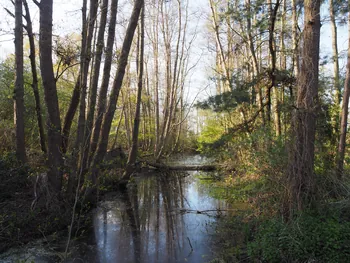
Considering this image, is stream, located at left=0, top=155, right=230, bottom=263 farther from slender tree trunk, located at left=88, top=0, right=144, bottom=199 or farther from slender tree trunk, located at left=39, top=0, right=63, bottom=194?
slender tree trunk, located at left=39, top=0, right=63, bottom=194

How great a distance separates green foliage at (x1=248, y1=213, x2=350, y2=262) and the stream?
3.58 feet

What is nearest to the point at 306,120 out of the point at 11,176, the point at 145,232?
the point at 145,232

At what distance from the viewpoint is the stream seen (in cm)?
477

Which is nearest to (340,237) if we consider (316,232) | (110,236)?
(316,232)

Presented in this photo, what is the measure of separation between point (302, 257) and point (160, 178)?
928 cm

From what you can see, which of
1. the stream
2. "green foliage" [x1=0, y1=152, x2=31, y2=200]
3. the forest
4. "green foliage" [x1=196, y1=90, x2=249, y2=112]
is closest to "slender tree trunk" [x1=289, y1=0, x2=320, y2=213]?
the forest

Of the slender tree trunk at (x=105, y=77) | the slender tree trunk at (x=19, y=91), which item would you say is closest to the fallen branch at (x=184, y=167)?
the slender tree trunk at (x=105, y=77)

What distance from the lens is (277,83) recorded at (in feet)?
24.3

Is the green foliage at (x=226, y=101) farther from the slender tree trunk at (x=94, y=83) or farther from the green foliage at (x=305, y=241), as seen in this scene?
the green foliage at (x=305, y=241)

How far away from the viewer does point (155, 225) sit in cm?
635

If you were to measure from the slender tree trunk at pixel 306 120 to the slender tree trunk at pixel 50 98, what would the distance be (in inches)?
195

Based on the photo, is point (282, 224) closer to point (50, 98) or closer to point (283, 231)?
point (283, 231)

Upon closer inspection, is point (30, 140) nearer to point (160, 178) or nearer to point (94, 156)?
point (94, 156)

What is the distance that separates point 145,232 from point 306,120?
3.93 m
